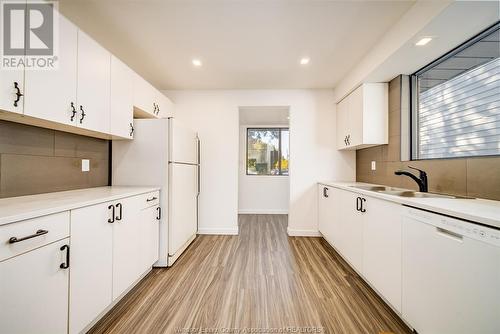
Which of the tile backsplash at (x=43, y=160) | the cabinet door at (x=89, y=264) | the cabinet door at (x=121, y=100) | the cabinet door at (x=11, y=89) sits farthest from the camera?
the cabinet door at (x=121, y=100)

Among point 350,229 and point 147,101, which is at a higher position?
point 147,101

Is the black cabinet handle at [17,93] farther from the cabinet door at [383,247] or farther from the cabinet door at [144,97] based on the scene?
the cabinet door at [383,247]

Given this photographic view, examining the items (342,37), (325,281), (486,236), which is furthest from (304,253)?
(342,37)

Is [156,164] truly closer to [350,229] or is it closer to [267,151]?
[350,229]

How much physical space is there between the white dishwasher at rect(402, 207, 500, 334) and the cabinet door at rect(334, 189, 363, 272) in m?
0.60

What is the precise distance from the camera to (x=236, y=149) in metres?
3.38

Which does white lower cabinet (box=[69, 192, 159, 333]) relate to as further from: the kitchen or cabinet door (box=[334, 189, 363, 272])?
cabinet door (box=[334, 189, 363, 272])

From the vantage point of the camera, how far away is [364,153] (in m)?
3.05

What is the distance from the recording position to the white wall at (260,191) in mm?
→ 5059

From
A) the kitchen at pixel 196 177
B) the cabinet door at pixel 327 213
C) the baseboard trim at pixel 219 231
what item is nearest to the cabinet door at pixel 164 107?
the kitchen at pixel 196 177

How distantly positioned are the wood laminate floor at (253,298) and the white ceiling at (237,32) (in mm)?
2505

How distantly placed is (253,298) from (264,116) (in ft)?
11.6

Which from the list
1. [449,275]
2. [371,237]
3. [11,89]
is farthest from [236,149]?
[449,275]

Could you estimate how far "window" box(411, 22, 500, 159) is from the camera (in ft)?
4.71
